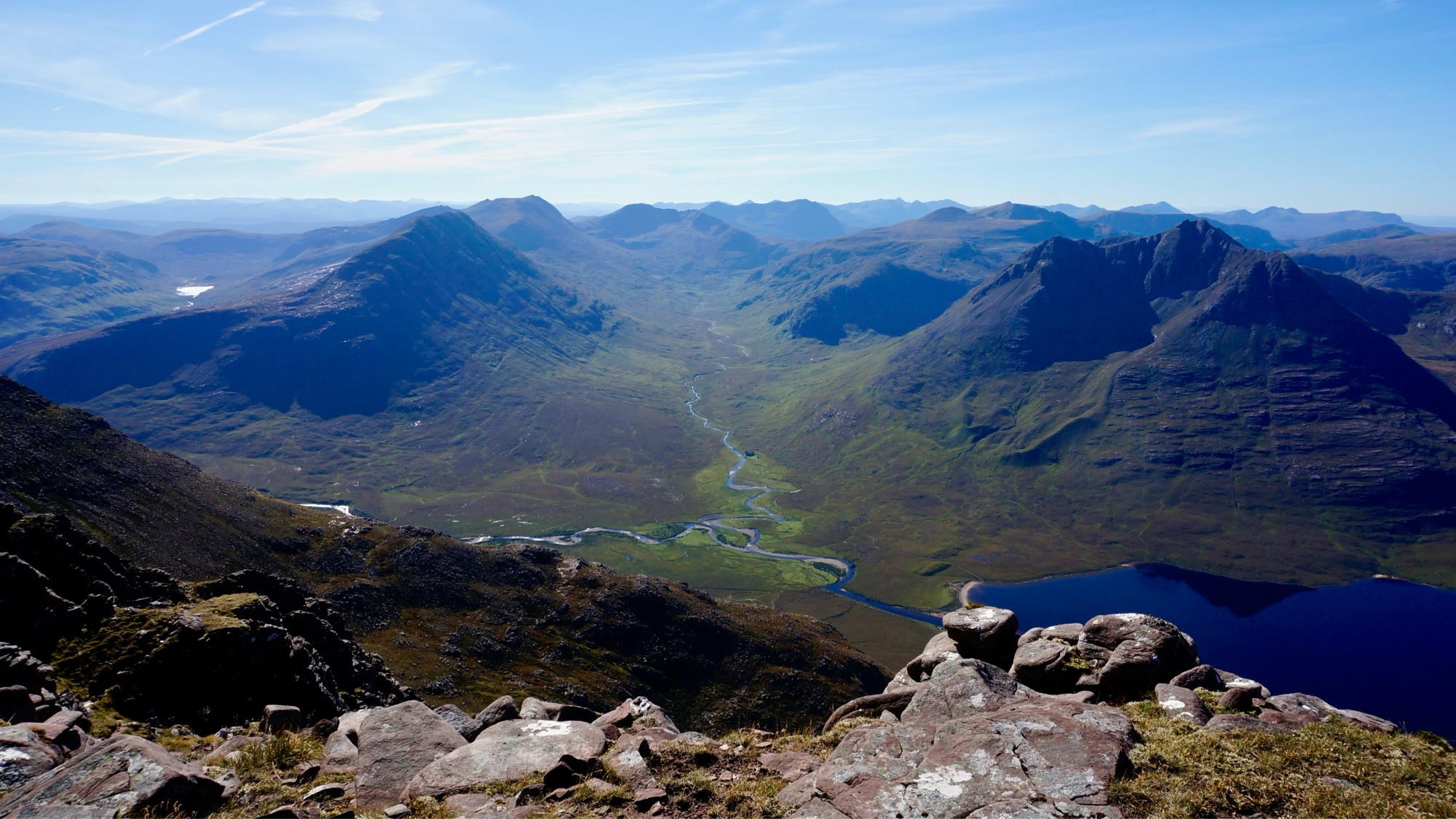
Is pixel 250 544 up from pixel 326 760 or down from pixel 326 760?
down

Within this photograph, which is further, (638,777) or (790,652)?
(790,652)

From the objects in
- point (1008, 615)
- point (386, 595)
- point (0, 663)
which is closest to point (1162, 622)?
point (1008, 615)

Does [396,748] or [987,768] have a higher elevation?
[987,768]

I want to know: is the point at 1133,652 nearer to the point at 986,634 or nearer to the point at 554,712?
the point at 986,634

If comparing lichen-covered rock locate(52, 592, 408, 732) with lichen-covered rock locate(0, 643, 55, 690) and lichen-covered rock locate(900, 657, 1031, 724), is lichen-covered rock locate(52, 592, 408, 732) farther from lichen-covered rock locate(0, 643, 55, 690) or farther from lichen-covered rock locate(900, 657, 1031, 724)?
lichen-covered rock locate(900, 657, 1031, 724)

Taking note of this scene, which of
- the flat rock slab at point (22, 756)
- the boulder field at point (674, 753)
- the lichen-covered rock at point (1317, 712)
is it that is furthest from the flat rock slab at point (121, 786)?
the lichen-covered rock at point (1317, 712)

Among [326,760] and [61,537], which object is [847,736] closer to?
[326,760]

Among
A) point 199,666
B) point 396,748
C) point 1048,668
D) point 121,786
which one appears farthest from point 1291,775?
point 199,666
